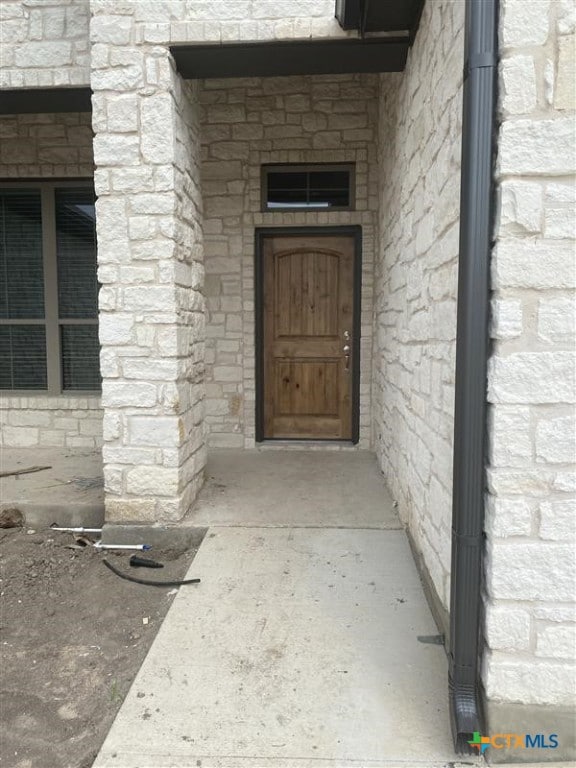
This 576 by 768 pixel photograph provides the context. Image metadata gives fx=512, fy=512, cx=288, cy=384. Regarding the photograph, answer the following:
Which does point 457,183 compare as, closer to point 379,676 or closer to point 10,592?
point 379,676

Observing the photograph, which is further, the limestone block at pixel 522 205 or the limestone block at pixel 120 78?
the limestone block at pixel 120 78

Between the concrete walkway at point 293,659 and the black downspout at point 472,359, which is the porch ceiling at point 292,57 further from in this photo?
the concrete walkway at point 293,659

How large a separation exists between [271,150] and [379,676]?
14.7 feet

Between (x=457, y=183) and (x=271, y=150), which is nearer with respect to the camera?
(x=457, y=183)

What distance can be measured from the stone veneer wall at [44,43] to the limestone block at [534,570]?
3.77m

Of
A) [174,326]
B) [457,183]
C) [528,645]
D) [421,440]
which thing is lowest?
[528,645]

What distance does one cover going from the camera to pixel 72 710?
212 cm

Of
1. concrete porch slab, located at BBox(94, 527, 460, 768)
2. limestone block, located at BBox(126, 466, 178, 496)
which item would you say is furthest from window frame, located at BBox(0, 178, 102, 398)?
concrete porch slab, located at BBox(94, 527, 460, 768)

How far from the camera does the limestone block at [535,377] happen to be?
1.61 metres

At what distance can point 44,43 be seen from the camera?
3455 millimetres

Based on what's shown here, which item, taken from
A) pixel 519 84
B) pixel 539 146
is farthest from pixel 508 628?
pixel 519 84

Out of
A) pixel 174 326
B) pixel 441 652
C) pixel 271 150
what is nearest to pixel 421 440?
pixel 441 652

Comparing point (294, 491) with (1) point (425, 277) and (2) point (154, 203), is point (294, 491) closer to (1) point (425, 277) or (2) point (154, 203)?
(1) point (425, 277)

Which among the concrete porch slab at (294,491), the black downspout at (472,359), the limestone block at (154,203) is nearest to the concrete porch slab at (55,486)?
the concrete porch slab at (294,491)
